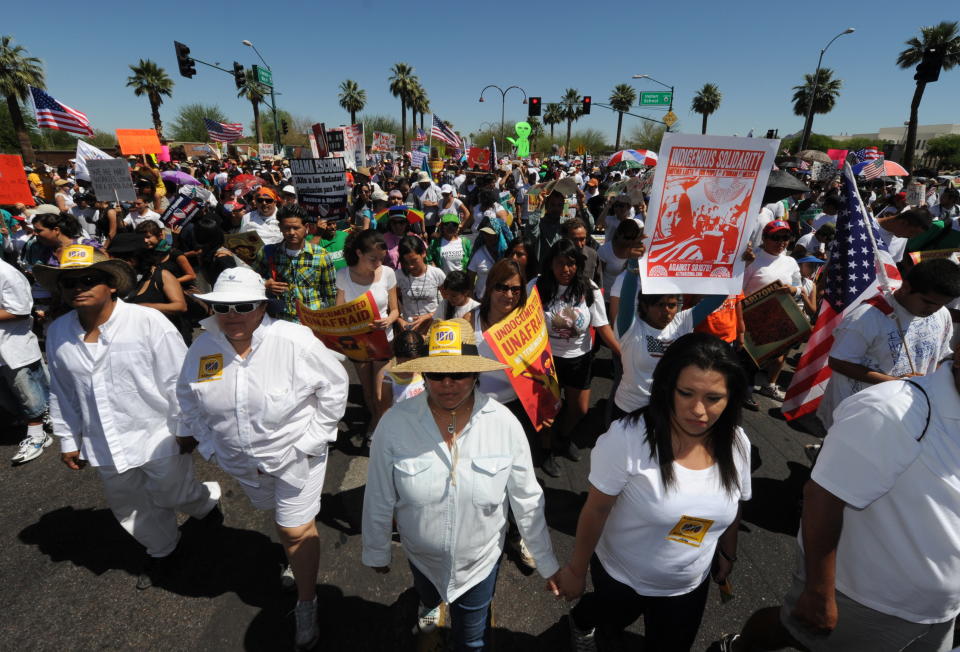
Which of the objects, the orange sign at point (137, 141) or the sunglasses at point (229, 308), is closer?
the sunglasses at point (229, 308)

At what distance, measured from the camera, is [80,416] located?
2732 mm

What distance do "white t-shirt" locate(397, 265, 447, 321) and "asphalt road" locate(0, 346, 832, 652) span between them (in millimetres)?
1754

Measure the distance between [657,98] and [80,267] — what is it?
26812 mm

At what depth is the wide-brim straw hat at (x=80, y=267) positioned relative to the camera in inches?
94.0

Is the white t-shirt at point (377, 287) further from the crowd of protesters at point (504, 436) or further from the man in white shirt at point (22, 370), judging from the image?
the man in white shirt at point (22, 370)

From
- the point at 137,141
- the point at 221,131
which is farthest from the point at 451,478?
the point at 221,131

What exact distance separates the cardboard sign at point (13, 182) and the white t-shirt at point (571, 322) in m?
7.68

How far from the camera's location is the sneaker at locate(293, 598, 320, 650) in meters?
2.50

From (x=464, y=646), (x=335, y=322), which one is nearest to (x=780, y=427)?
(x=464, y=646)

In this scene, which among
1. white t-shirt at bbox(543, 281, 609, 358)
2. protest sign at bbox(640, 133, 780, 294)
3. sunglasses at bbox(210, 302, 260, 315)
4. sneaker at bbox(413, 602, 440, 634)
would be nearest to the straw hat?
sunglasses at bbox(210, 302, 260, 315)

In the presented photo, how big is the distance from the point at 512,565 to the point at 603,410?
8.27ft

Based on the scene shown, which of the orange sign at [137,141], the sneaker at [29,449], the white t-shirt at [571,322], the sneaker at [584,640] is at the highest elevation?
the orange sign at [137,141]

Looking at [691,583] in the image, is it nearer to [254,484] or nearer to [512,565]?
[512,565]

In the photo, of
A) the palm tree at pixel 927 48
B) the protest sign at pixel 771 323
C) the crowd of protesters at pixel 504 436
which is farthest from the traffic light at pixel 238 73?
the palm tree at pixel 927 48
